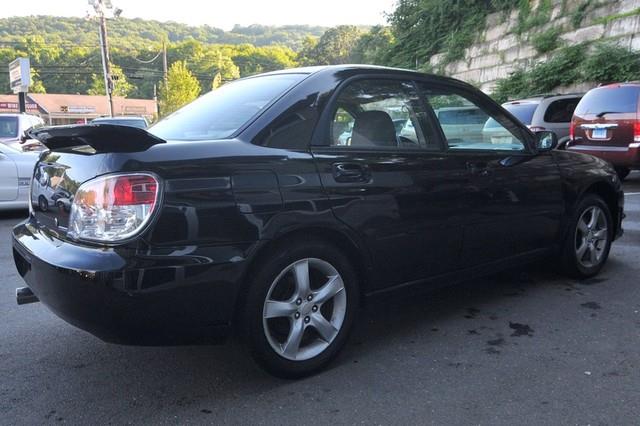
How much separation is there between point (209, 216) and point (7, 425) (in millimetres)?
1273

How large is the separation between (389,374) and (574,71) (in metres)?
18.0

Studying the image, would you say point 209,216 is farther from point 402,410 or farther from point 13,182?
point 13,182

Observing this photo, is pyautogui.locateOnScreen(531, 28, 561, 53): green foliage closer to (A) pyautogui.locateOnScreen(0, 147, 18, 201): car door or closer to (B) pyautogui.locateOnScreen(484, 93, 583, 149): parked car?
(B) pyautogui.locateOnScreen(484, 93, 583, 149): parked car

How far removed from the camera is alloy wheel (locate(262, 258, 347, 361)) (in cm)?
283

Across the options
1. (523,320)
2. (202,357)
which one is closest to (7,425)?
(202,357)

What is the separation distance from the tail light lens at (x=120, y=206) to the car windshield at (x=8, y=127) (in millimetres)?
12402

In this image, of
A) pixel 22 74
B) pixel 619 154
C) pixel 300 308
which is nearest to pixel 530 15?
pixel 619 154

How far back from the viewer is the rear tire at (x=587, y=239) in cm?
439

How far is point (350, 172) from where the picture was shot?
302 cm

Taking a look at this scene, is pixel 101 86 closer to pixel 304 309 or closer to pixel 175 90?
pixel 175 90

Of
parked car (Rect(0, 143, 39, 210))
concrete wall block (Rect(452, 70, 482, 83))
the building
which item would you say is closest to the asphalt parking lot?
parked car (Rect(0, 143, 39, 210))

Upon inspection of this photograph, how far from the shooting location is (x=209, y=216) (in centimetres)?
254

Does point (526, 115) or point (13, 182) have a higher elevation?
point (526, 115)

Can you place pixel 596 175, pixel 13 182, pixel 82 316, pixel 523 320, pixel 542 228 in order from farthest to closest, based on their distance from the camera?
pixel 13 182
pixel 596 175
pixel 542 228
pixel 523 320
pixel 82 316
